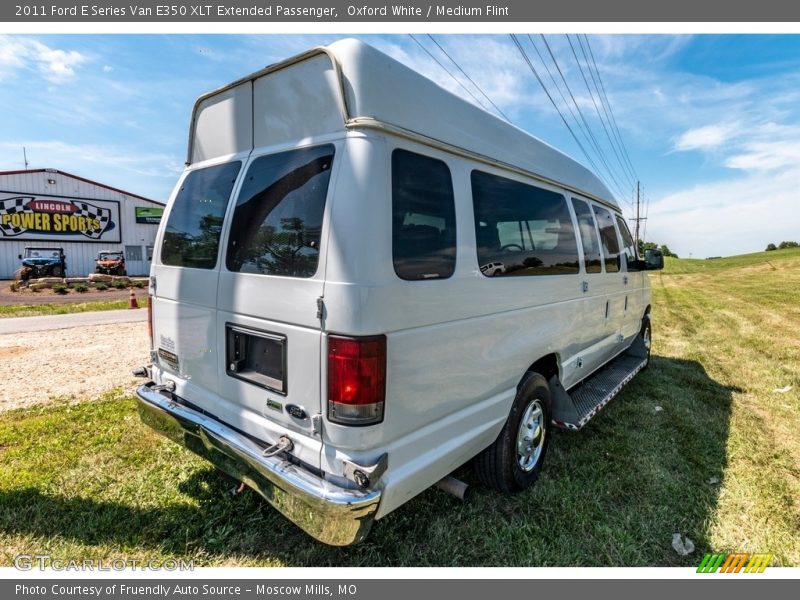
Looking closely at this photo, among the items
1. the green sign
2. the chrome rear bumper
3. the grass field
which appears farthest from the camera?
the green sign

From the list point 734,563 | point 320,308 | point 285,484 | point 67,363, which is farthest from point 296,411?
point 67,363

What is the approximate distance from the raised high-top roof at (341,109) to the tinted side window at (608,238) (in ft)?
6.52

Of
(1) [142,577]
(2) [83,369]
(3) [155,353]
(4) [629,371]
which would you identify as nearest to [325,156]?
(3) [155,353]

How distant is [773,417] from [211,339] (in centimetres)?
593

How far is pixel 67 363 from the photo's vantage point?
664 cm

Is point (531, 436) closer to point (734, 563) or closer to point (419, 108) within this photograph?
point (734, 563)

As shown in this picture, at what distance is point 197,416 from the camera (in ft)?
9.37

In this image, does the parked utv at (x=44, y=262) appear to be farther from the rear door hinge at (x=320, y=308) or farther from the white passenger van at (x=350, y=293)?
the rear door hinge at (x=320, y=308)

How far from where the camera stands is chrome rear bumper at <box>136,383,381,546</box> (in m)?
2.04

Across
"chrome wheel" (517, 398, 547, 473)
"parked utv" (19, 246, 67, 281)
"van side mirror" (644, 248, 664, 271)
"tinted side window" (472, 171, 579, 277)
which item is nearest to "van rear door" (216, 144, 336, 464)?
"tinted side window" (472, 171, 579, 277)

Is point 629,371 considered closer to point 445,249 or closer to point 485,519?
point 485,519

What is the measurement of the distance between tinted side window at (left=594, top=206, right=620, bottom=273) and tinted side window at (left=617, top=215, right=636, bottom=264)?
1.11 ft

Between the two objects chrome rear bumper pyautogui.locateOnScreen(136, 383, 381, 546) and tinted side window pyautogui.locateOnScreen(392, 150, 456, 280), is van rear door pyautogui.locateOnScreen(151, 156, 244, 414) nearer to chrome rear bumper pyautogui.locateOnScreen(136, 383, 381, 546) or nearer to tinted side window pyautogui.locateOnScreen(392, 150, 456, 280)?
chrome rear bumper pyautogui.locateOnScreen(136, 383, 381, 546)

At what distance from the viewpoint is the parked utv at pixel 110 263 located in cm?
2802
